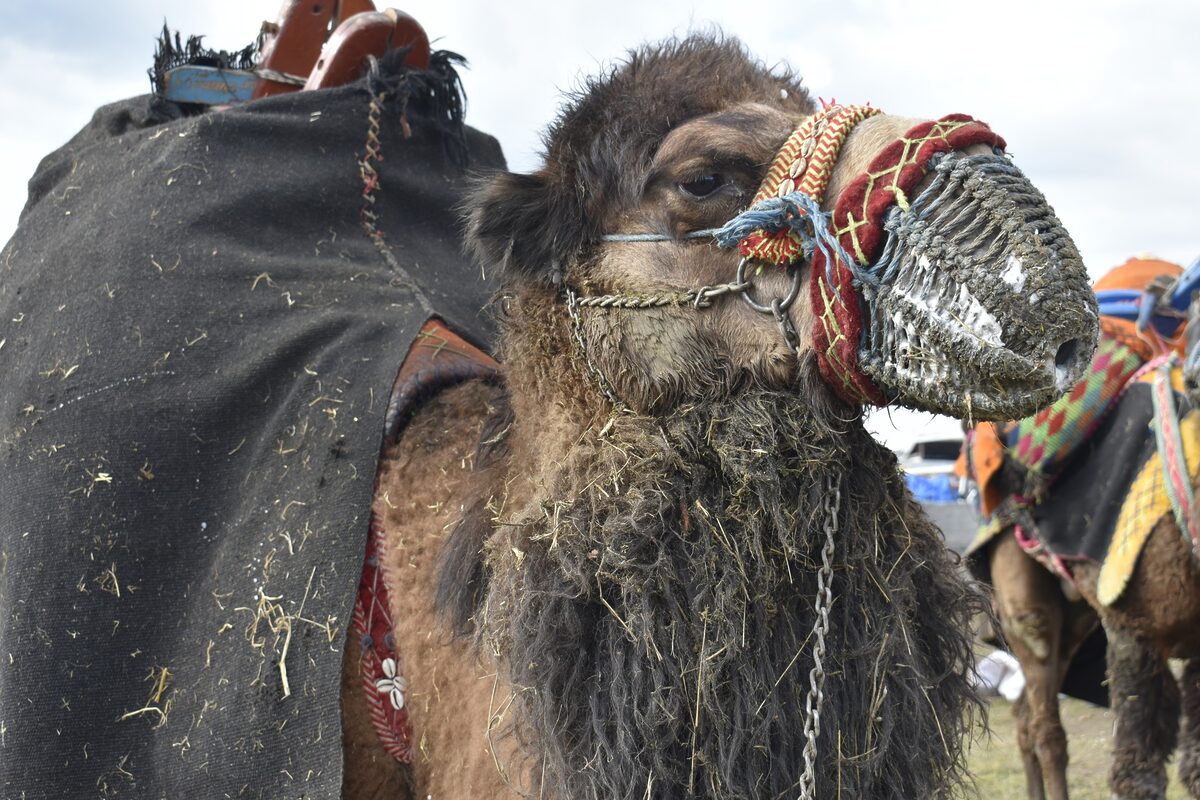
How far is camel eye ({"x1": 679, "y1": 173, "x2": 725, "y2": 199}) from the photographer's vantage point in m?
2.14

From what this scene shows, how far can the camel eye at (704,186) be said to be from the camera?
2.14m

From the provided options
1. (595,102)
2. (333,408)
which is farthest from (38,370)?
(595,102)

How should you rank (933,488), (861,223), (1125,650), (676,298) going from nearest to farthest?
1. (861,223)
2. (676,298)
3. (1125,650)
4. (933,488)

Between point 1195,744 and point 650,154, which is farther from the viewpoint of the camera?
point 1195,744

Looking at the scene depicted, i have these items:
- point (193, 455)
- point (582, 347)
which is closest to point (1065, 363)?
point (582, 347)

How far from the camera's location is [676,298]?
6.82 ft

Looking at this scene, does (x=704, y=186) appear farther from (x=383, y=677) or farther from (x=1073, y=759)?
(x=1073, y=759)

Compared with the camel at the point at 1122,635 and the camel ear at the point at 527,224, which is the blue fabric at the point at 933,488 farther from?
the camel ear at the point at 527,224

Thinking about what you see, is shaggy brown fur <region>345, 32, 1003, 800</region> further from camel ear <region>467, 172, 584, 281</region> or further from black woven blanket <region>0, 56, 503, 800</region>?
black woven blanket <region>0, 56, 503, 800</region>

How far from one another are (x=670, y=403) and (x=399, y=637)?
75cm

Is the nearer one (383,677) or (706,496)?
(706,496)

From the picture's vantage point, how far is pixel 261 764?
2207 mm

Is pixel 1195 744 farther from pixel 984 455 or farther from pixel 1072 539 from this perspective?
pixel 984 455

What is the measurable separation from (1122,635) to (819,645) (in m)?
3.81
